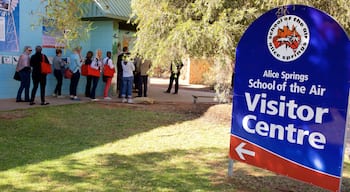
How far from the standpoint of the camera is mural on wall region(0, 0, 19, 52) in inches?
469

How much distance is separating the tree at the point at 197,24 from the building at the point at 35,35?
192cm

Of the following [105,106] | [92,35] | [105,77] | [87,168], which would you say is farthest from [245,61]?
[92,35]

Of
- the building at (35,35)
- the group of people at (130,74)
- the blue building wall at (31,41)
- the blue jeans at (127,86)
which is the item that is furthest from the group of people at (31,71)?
the blue jeans at (127,86)

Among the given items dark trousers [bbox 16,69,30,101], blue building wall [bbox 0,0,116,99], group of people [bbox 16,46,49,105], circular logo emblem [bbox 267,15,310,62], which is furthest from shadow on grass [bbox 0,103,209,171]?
circular logo emblem [bbox 267,15,310,62]

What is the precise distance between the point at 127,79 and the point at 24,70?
3.32 m

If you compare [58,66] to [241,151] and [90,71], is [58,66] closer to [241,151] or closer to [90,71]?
[90,71]

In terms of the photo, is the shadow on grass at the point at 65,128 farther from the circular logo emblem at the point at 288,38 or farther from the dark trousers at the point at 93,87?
the circular logo emblem at the point at 288,38

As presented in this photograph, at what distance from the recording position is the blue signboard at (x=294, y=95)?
4.11m

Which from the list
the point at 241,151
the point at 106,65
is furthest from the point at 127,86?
the point at 241,151

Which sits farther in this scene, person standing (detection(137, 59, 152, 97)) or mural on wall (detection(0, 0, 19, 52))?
person standing (detection(137, 59, 152, 97))

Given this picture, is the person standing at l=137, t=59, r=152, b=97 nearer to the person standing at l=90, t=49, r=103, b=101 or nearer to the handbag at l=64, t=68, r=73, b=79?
the person standing at l=90, t=49, r=103, b=101

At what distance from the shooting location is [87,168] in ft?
18.5

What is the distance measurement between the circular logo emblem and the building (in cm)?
698

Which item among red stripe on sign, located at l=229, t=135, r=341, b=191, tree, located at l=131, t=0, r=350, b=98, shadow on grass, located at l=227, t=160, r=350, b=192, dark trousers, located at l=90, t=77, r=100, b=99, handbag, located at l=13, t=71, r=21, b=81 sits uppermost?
tree, located at l=131, t=0, r=350, b=98
